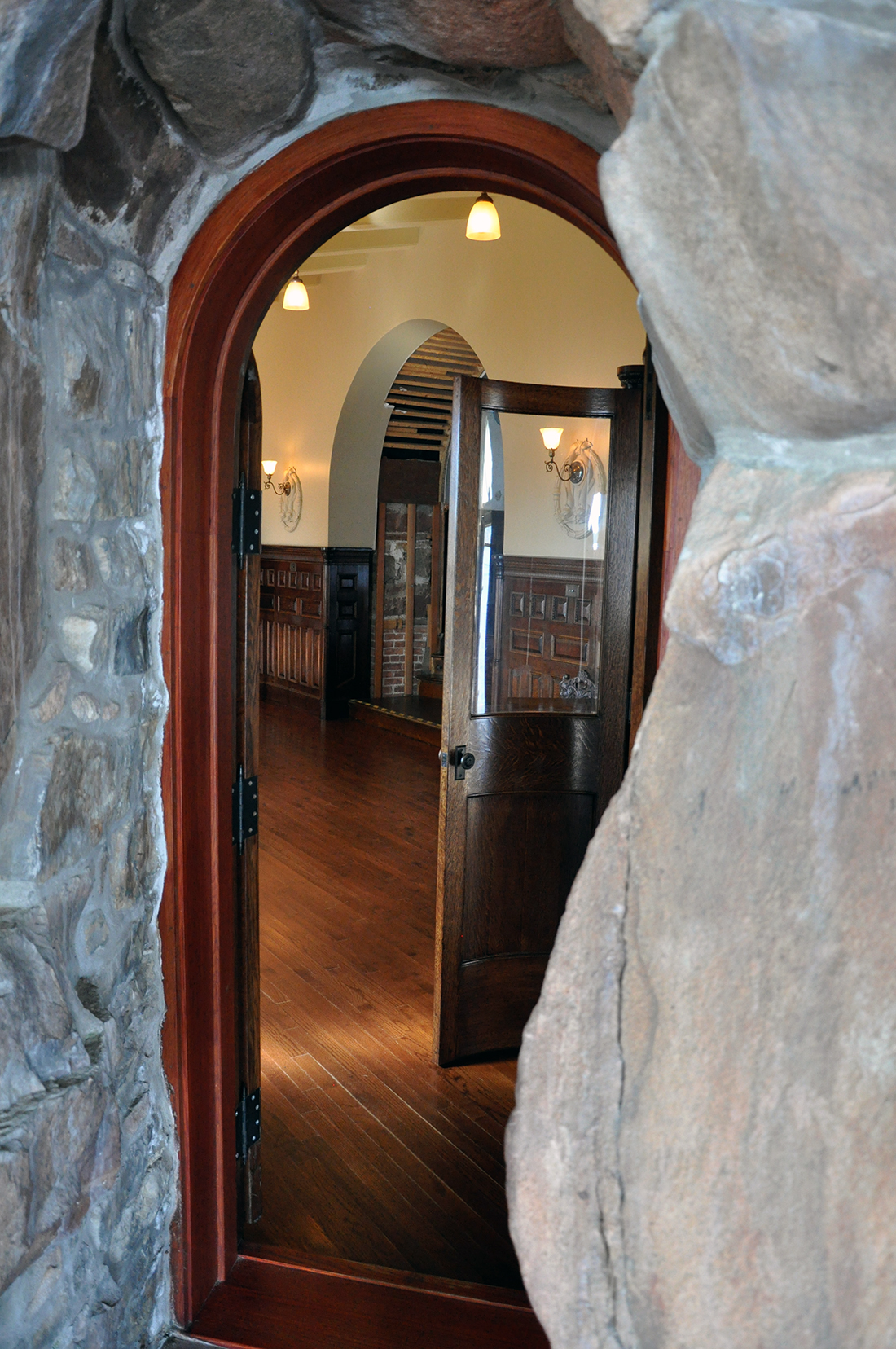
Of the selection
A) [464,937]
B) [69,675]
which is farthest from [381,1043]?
[69,675]

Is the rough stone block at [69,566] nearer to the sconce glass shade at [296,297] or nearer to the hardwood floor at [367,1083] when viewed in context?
the hardwood floor at [367,1083]

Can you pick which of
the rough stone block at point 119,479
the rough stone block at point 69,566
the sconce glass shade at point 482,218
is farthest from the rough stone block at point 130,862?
the sconce glass shade at point 482,218

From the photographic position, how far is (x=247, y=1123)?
2.47 meters

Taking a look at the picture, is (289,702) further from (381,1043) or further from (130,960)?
(130,960)

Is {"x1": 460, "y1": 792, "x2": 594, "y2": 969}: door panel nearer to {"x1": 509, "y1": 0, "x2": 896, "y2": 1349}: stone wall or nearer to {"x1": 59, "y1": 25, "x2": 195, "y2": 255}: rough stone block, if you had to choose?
{"x1": 59, "y1": 25, "x2": 195, "y2": 255}: rough stone block

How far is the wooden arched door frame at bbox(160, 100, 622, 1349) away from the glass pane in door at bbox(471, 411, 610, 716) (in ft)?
3.69

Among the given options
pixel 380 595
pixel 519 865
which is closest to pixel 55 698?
pixel 519 865

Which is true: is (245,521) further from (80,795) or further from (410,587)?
(410,587)

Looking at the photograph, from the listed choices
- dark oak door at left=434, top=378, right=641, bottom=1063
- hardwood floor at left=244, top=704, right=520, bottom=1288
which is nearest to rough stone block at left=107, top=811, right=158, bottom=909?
hardwood floor at left=244, top=704, right=520, bottom=1288

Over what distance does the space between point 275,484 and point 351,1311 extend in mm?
8924

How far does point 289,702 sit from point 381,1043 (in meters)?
7.04

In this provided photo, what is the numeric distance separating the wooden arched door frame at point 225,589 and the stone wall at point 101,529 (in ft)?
0.13

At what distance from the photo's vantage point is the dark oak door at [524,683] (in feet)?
10.6

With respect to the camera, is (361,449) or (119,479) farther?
(361,449)
